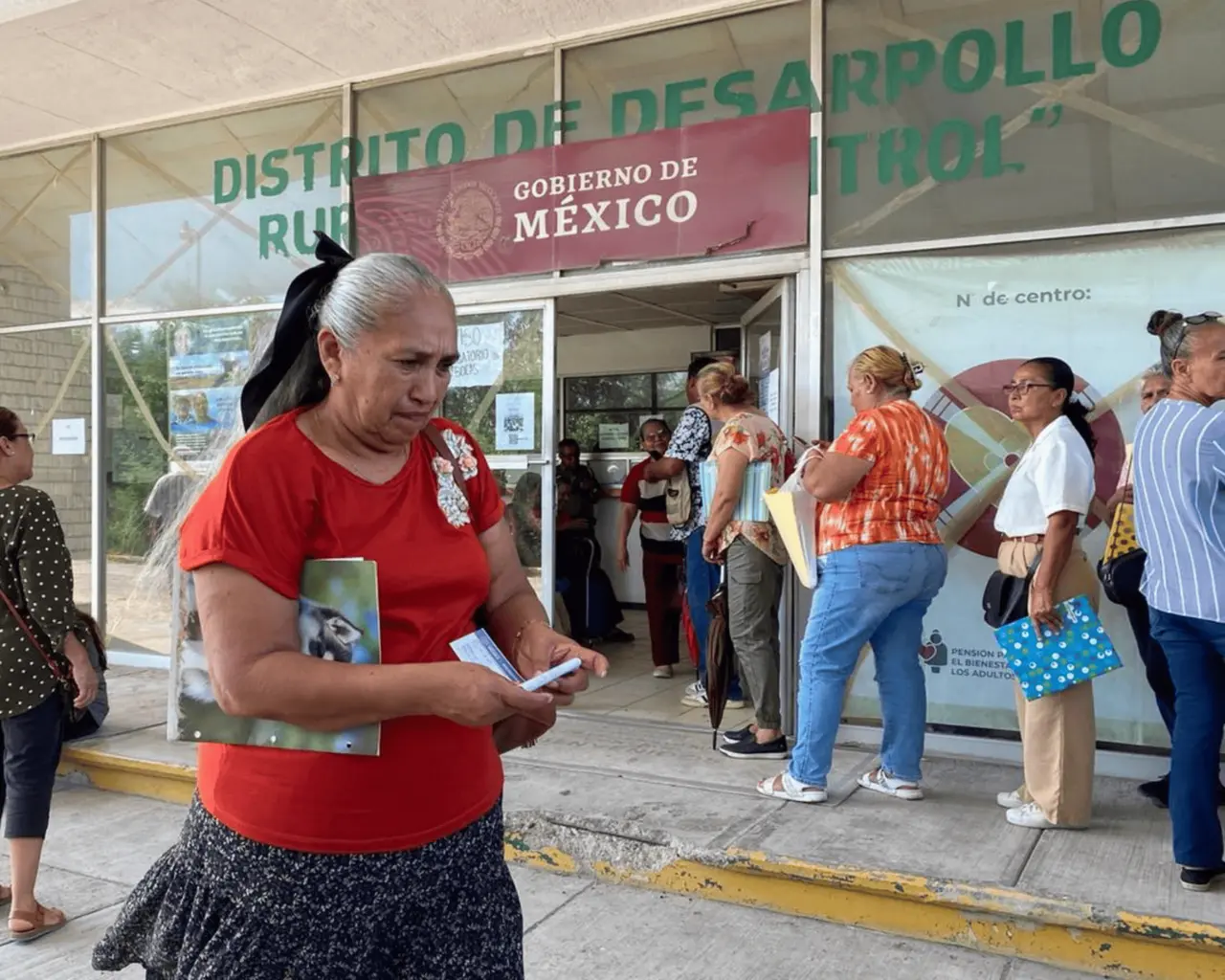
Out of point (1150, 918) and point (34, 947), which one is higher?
point (1150, 918)

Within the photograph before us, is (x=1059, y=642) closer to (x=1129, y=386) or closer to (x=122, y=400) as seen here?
(x=1129, y=386)

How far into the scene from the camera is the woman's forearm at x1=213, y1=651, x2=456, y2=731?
1.31 metres

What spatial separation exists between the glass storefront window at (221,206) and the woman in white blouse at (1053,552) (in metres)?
4.11

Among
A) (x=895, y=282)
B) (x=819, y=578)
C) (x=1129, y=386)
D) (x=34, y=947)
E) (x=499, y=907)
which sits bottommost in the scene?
(x=34, y=947)

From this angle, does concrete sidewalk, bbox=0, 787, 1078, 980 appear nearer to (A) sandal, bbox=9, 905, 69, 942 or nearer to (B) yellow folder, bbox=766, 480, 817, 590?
(A) sandal, bbox=9, 905, 69, 942

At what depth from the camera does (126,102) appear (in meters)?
6.24

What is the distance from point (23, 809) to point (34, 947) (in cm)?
44

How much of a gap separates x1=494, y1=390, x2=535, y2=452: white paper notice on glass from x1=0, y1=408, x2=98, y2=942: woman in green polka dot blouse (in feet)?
8.66

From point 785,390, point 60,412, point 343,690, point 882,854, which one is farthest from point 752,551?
point 60,412

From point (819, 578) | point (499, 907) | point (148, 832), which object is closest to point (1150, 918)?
point (819, 578)

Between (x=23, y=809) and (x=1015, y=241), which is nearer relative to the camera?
(x=23, y=809)

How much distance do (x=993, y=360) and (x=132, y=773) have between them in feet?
14.5

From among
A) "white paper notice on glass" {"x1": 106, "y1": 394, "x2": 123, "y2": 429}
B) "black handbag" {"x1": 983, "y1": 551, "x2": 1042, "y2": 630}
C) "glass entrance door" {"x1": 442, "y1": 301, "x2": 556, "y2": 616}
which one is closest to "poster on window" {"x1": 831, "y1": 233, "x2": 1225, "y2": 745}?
"black handbag" {"x1": 983, "y1": 551, "x2": 1042, "y2": 630}

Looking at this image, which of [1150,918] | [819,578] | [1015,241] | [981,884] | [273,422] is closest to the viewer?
[273,422]
